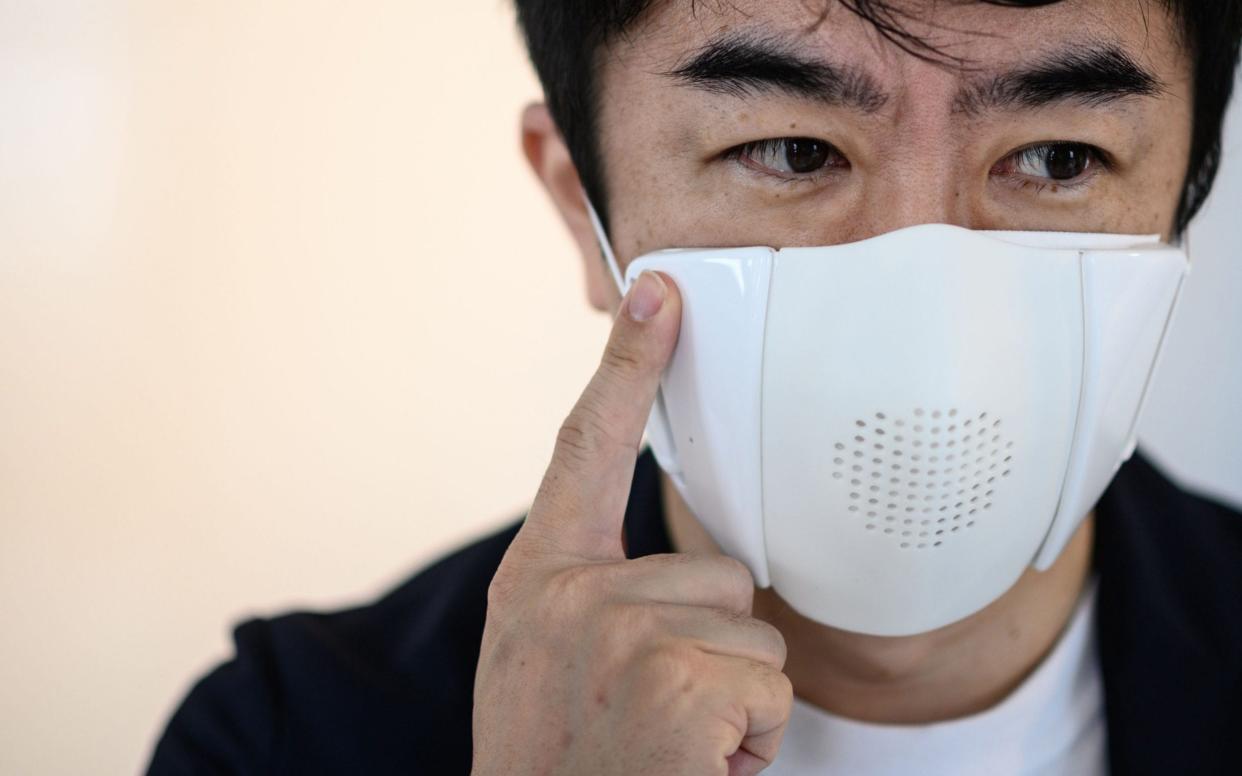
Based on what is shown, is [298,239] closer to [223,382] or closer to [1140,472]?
[223,382]

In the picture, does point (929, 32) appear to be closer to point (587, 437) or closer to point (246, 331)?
point (587, 437)

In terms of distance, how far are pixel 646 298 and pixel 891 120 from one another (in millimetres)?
255

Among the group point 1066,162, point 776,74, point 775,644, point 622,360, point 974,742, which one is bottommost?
point 974,742

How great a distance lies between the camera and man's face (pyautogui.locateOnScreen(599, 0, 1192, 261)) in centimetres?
102

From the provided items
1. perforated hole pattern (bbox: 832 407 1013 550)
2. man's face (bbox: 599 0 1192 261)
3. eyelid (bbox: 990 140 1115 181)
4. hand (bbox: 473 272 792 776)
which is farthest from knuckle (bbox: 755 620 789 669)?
eyelid (bbox: 990 140 1115 181)

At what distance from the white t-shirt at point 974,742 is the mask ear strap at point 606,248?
1.57ft

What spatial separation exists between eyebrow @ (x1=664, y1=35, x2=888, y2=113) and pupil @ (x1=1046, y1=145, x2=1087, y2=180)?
0.61 ft

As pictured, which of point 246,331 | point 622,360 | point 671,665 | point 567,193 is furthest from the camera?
point 246,331

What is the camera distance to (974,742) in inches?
50.4

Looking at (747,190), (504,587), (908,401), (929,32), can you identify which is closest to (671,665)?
(504,587)

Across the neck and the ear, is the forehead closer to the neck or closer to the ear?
the ear

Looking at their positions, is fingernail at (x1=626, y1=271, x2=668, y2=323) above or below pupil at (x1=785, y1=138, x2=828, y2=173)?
below

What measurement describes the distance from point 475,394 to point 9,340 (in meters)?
0.81

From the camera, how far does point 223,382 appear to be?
216 cm
